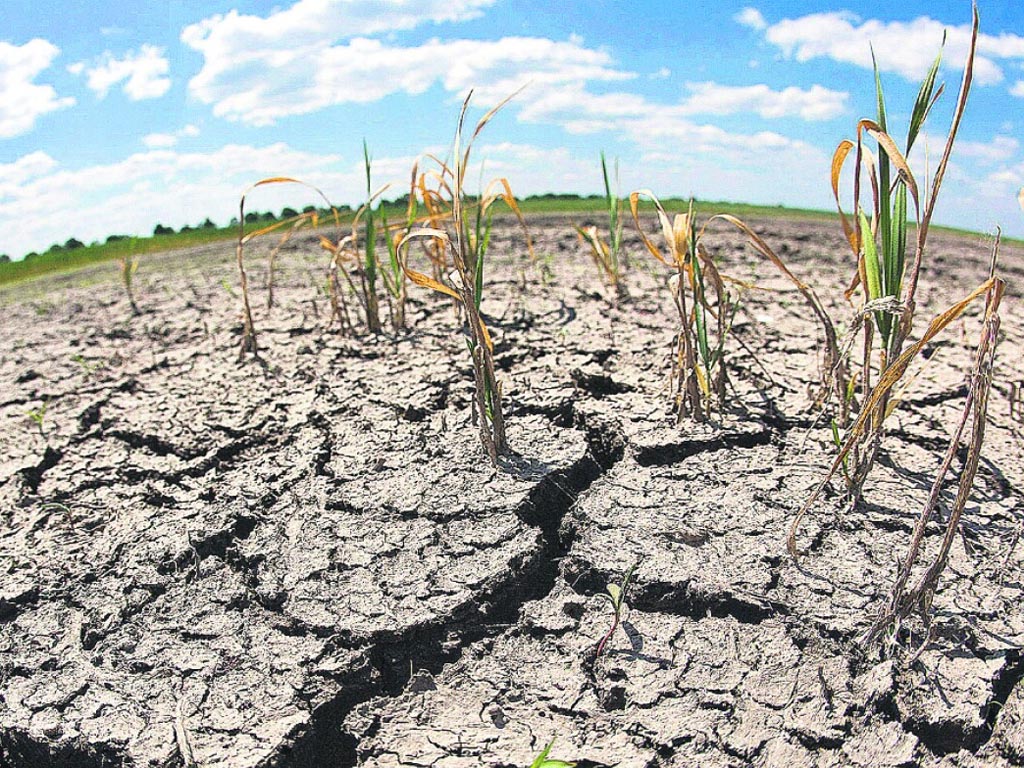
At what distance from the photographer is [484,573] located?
138 cm

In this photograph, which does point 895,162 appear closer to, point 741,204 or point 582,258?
point 582,258

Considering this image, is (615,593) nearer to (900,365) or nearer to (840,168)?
(900,365)

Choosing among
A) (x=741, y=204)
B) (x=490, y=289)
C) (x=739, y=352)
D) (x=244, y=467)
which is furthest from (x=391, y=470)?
(x=741, y=204)

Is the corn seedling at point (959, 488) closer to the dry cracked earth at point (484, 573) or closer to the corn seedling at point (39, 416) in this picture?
the dry cracked earth at point (484, 573)

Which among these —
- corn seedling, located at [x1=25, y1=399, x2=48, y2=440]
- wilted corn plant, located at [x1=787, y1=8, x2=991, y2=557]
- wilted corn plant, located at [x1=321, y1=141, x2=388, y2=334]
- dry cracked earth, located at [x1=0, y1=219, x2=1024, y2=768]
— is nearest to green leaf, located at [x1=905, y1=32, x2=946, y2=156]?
wilted corn plant, located at [x1=787, y1=8, x2=991, y2=557]

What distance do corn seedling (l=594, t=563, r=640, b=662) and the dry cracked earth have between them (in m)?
0.01

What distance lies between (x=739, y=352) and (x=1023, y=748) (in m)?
1.25

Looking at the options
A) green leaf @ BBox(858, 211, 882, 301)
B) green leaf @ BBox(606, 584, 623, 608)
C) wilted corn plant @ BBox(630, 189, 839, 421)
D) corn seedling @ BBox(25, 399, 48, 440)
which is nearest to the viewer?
green leaf @ BBox(606, 584, 623, 608)

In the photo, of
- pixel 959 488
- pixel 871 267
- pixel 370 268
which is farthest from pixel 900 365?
pixel 370 268

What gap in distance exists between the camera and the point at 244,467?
182 centimetres

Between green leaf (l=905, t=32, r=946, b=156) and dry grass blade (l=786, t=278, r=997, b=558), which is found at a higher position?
green leaf (l=905, t=32, r=946, b=156)

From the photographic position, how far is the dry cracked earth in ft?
3.81

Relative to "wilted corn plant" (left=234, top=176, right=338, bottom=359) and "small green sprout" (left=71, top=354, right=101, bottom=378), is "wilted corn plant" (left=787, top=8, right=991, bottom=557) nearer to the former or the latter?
"wilted corn plant" (left=234, top=176, right=338, bottom=359)

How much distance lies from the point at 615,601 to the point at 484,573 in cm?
24
